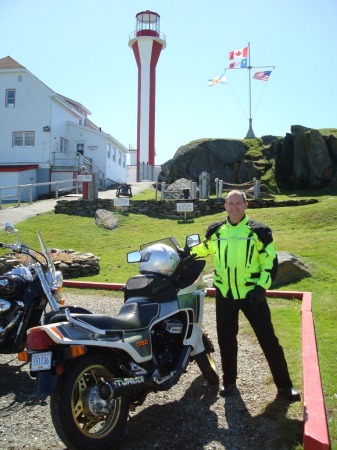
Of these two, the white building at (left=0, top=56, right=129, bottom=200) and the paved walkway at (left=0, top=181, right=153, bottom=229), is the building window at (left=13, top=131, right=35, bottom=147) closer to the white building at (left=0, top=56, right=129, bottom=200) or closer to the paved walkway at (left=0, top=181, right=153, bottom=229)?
the white building at (left=0, top=56, right=129, bottom=200)

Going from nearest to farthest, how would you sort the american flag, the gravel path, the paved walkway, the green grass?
the gravel path → the green grass → the paved walkway → the american flag

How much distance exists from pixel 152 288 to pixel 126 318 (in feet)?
1.31

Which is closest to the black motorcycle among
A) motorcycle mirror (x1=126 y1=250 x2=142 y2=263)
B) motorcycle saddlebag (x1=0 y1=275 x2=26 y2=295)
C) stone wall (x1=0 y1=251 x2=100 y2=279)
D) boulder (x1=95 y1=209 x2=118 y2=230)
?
motorcycle saddlebag (x1=0 y1=275 x2=26 y2=295)

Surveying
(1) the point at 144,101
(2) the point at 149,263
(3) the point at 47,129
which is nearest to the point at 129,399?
(2) the point at 149,263

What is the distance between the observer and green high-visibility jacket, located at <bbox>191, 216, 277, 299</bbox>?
409 cm

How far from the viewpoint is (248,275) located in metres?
4.13

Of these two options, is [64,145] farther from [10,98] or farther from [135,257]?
[135,257]

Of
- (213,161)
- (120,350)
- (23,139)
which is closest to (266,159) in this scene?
(213,161)

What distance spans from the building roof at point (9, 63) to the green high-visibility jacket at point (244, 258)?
3114 centimetres

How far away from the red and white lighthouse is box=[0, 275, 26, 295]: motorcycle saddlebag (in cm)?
3480

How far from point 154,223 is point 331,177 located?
10.9 metres

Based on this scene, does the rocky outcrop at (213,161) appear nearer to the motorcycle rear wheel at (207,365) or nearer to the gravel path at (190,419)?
the motorcycle rear wheel at (207,365)

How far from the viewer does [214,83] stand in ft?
114

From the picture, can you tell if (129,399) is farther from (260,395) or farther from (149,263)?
(260,395)
